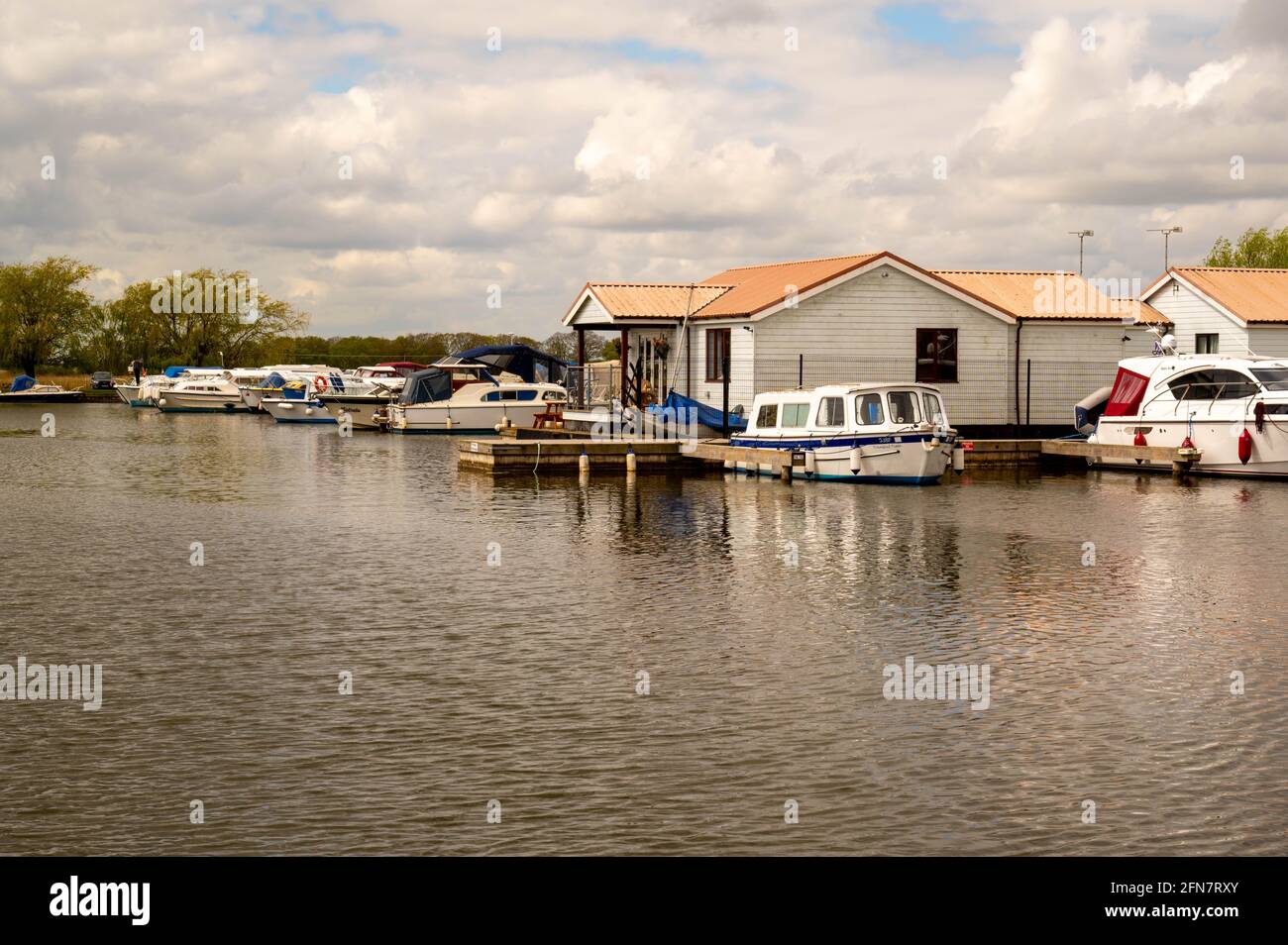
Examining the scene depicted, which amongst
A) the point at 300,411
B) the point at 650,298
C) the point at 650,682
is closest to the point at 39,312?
the point at 300,411

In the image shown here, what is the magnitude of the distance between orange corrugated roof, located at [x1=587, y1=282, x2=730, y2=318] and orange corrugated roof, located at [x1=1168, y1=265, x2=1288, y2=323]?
18233 millimetres

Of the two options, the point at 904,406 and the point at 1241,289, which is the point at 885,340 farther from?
the point at 1241,289

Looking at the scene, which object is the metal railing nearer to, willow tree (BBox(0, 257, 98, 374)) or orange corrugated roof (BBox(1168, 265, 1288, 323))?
orange corrugated roof (BBox(1168, 265, 1288, 323))

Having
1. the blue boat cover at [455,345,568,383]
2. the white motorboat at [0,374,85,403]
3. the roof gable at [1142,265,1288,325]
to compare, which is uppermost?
the roof gable at [1142,265,1288,325]

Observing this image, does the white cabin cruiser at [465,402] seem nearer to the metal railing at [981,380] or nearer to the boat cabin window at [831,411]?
the metal railing at [981,380]

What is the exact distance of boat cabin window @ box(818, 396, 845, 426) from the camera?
34.9m

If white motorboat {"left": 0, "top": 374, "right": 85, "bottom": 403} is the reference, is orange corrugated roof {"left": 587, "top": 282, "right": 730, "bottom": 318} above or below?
above

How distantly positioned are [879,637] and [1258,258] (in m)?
99.2

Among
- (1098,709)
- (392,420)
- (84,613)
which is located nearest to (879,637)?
(1098,709)

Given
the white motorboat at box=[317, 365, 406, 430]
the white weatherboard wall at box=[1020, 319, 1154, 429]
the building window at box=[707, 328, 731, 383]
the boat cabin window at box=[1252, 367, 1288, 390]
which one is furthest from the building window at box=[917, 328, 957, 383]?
the white motorboat at box=[317, 365, 406, 430]

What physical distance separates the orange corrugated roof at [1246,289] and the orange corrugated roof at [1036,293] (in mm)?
6562

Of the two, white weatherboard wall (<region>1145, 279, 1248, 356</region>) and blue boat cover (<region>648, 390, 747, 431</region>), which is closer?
blue boat cover (<region>648, 390, 747, 431</region>)

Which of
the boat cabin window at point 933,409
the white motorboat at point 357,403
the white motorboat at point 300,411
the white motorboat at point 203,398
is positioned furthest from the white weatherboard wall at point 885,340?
the white motorboat at point 203,398
